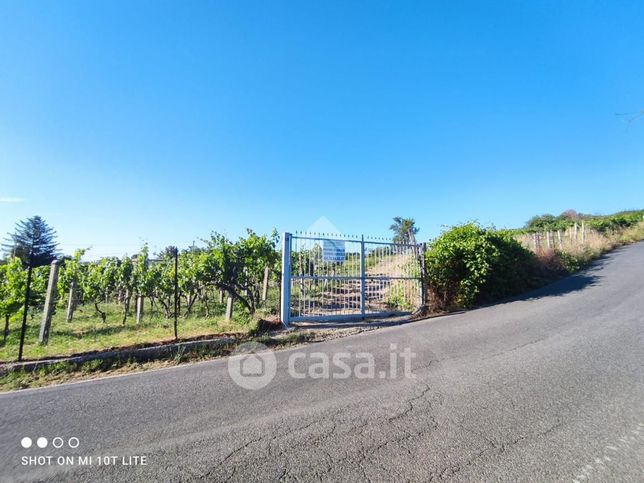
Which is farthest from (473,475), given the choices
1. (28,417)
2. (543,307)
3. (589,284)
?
(589,284)

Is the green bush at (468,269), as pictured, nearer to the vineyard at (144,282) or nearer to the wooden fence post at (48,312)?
the vineyard at (144,282)

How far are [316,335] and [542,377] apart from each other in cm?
400

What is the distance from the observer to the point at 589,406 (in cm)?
301

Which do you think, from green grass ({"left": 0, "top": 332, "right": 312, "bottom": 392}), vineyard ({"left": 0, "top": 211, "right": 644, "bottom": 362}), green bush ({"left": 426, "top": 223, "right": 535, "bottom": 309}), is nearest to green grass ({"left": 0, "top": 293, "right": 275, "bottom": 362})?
vineyard ({"left": 0, "top": 211, "right": 644, "bottom": 362})

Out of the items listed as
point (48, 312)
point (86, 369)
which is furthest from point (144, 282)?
point (86, 369)

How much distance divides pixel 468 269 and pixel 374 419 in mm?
7229

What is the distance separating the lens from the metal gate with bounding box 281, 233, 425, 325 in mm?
7223

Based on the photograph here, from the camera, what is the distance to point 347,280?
25.4 feet

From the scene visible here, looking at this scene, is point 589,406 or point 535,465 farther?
point 589,406

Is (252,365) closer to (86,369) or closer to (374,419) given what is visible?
(374,419)

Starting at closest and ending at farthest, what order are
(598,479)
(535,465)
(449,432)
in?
(598,479) → (535,465) → (449,432)

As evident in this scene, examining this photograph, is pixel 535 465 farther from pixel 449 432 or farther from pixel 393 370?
pixel 393 370

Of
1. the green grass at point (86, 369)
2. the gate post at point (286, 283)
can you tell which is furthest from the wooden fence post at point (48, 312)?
the gate post at point (286, 283)

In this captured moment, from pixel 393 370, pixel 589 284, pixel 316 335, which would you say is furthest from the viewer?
pixel 589 284
